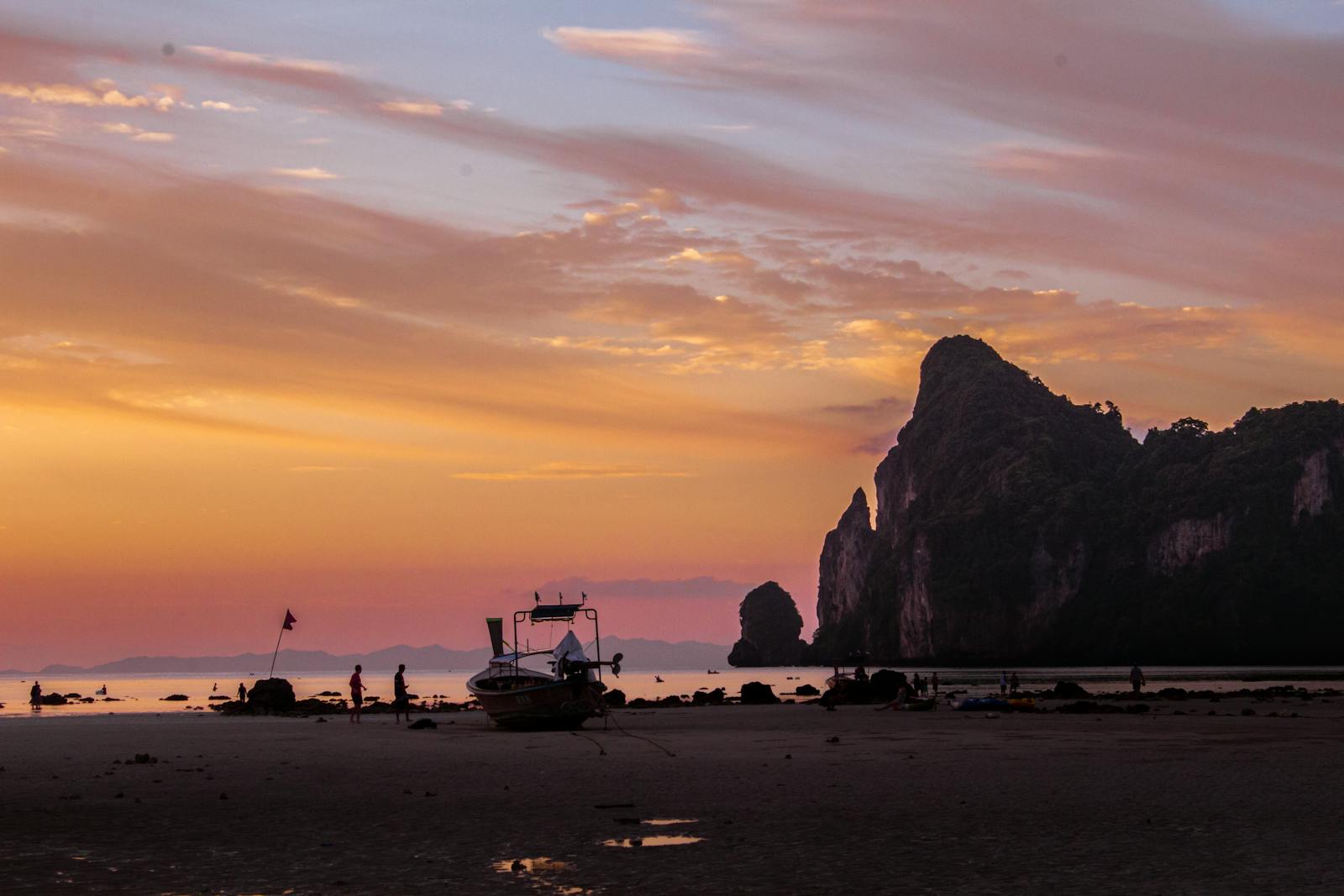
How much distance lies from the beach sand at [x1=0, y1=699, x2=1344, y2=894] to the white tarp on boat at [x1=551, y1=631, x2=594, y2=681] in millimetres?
9435

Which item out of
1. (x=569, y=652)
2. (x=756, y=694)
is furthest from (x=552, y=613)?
(x=756, y=694)

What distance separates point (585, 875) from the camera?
14.0m

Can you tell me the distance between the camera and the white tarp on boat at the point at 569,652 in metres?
46.5

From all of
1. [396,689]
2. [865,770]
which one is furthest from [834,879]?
[396,689]

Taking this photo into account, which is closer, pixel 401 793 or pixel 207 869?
pixel 207 869

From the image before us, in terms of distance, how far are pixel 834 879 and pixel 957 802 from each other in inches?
292

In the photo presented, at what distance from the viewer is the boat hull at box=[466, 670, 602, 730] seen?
148 feet

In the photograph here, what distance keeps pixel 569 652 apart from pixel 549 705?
235 centimetres

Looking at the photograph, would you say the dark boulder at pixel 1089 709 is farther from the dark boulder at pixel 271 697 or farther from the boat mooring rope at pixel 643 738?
the dark boulder at pixel 271 697

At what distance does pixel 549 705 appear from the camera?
149 ft

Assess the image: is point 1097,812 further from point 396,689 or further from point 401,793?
point 396,689

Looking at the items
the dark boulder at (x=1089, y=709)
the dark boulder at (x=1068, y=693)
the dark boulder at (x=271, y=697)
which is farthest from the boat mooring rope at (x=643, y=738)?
the dark boulder at (x=1068, y=693)

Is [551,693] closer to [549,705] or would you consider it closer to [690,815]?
[549,705]

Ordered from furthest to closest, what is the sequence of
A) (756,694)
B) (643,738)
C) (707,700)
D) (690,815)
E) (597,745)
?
(707,700), (756,694), (643,738), (597,745), (690,815)
